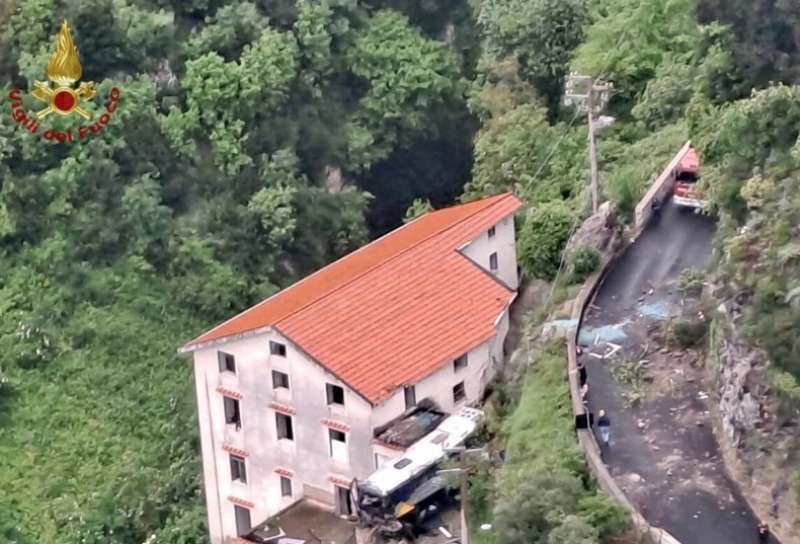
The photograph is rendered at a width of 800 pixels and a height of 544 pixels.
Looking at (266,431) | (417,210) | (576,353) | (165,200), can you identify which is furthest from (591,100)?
(165,200)

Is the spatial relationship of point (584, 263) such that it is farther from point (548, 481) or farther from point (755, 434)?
point (548, 481)

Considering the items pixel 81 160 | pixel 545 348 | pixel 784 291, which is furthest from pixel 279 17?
pixel 784 291

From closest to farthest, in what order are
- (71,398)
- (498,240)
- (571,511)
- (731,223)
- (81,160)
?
(571,511) → (731,223) → (498,240) → (71,398) → (81,160)

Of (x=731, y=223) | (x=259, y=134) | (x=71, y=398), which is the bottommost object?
(x=71, y=398)

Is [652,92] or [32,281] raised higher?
[652,92]

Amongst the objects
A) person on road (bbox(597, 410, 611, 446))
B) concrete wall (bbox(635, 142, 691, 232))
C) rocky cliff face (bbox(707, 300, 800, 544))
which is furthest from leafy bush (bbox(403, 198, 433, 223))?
rocky cliff face (bbox(707, 300, 800, 544))

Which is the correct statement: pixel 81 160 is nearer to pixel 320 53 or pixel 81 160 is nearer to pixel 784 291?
pixel 320 53
